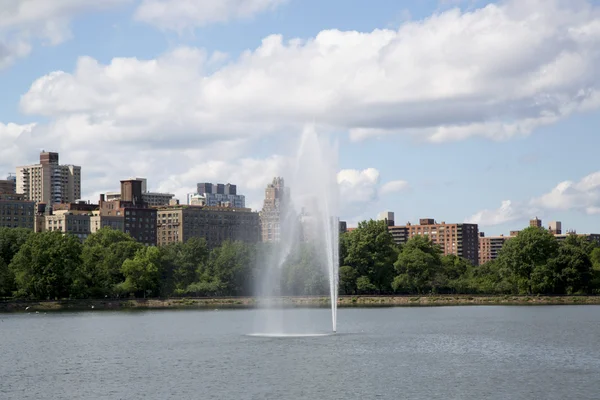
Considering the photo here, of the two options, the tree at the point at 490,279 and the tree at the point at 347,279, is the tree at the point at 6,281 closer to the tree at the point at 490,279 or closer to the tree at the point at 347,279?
the tree at the point at 347,279

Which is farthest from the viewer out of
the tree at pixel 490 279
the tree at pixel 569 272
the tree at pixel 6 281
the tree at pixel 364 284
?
the tree at pixel 364 284

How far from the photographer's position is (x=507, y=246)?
505 ft

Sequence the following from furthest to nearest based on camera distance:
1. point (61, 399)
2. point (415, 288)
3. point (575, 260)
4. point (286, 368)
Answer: point (415, 288) → point (575, 260) → point (286, 368) → point (61, 399)

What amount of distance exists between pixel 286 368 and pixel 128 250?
117 metres

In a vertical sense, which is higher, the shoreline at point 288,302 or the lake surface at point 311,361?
the shoreline at point 288,302

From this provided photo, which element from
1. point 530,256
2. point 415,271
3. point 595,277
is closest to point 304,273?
point 415,271

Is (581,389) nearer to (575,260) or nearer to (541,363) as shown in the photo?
(541,363)

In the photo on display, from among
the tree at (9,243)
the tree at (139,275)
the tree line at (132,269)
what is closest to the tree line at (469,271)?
the tree line at (132,269)

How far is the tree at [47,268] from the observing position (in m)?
145

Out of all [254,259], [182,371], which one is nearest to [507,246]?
[254,259]

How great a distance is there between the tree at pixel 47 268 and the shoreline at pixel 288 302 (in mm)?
1996

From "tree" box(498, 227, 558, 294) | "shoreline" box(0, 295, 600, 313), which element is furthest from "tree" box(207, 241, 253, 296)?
"tree" box(498, 227, 558, 294)

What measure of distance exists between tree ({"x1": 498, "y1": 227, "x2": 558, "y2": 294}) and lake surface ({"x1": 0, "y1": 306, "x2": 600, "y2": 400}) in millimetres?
51284

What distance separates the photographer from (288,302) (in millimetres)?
149500
